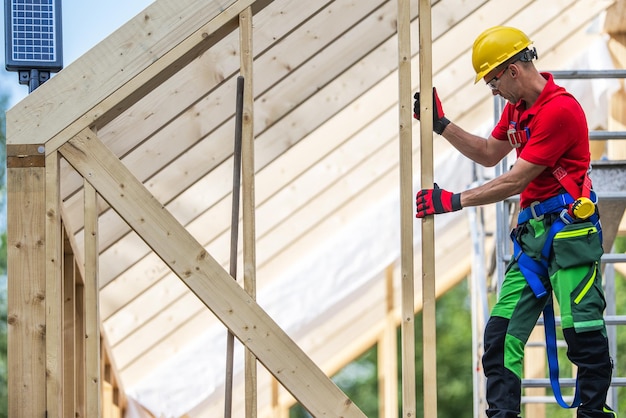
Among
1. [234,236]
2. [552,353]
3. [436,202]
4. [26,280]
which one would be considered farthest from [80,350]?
[552,353]

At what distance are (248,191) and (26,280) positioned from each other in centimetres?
76

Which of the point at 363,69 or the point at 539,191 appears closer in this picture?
the point at 539,191

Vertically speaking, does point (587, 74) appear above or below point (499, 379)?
above

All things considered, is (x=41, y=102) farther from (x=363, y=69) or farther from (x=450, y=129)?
(x=363, y=69)

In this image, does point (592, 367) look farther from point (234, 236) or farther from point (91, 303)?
point (91, 303)

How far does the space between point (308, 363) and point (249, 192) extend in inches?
23.1

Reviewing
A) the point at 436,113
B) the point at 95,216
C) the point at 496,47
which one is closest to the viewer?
the point at 496,47

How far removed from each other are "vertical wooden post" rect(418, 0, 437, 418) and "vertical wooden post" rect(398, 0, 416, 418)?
0.15ft

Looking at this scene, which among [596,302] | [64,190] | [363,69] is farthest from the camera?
[363,69]

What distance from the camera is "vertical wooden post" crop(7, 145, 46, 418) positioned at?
333 centimetres

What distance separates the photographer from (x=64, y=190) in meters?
4.61

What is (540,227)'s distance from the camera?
333 centimetres

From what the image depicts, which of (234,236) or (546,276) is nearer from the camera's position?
(546,276)

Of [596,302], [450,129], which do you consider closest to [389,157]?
[450,129]
